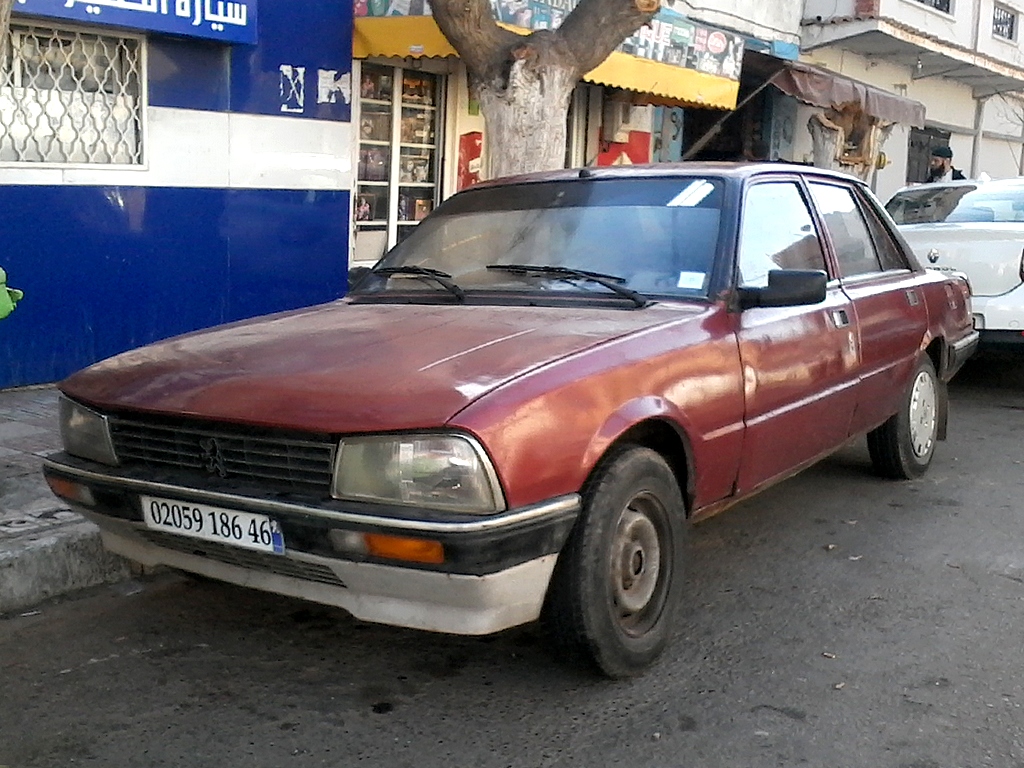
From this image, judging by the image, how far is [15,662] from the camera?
3.55 meters

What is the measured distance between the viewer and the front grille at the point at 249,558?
10.0 ft

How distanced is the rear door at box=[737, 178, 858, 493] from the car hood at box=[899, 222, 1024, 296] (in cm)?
382

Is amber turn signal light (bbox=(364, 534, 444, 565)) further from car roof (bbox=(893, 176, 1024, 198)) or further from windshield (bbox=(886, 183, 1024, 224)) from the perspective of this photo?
car roof (bbox=(893, 176, 1024, 198))

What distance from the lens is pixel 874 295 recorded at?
16.9 ft

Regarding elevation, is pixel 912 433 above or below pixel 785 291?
below

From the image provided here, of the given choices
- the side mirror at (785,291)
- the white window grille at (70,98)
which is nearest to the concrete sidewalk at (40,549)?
the side mirror at (785,291)

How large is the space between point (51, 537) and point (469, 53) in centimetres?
403

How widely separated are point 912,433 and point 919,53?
14317mm

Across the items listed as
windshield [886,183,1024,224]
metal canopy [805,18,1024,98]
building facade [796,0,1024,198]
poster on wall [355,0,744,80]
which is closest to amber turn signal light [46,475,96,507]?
poster on wall [355,0,744,80]

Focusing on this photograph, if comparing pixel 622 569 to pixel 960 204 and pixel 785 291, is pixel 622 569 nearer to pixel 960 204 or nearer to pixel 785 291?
pixel 785 291

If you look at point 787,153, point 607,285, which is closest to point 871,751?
point 607,285

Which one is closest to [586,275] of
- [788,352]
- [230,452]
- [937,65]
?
[788,352]

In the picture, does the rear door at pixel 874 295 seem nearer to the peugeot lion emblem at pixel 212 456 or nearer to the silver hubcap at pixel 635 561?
the silver hubcap at pixel 635 561

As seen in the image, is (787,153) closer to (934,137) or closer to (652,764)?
(934,137)
